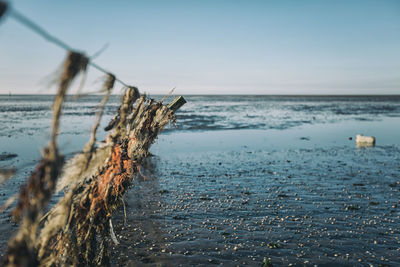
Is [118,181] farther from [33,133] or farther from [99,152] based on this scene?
[33,133]

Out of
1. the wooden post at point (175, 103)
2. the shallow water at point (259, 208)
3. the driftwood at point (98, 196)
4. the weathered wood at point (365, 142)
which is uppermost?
the wooden post at point (175, 103)

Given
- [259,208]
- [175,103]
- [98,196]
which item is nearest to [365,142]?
[259,208]

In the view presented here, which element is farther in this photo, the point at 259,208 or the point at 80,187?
the point at 259,208

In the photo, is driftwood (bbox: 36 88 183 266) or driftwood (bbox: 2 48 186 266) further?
driftwood (bbox: 36 88 183 266)

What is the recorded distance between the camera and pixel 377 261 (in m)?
6.81

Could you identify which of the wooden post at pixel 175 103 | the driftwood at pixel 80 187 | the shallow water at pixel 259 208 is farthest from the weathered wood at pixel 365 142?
the driftwood at pixel 80 187

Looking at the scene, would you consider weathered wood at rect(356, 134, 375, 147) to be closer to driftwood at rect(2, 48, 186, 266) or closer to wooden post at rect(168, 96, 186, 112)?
wooden post at rect(168, 96, 186, 112)

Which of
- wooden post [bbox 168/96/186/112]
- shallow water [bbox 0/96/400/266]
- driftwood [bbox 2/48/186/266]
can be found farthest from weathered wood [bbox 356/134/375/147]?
driftwood [bbox 2/48/186/266]

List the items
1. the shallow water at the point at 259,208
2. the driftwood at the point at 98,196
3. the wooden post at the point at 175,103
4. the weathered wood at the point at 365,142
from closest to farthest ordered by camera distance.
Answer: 1. the driftwood at the point at 98,196
2. the wooden post at the point at 175,103
3. the shallow water at the point at 259,208
4. the weathered wood at the point at 365,142

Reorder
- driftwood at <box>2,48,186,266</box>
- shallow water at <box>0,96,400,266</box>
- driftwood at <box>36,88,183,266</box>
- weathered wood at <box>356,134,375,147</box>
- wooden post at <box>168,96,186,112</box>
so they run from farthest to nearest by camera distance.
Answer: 1. weathered wood at <box>356,134,375,147</box>
2. shallow water at <box>0,96,400,266</box>
3. wooden post at <box>168,96,186,112</box>
4. driftwood at <box>36,88,183,266</box>
5. driftwood at <box>2,48,186,266</box>

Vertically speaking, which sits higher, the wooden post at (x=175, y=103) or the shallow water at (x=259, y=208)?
the wooden post at (x=175, y=103)

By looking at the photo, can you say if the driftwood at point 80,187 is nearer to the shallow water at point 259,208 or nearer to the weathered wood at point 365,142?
the shallow water at point 259,208

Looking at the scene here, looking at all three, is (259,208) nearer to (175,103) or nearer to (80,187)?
(175,103)

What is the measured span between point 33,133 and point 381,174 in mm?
30105
